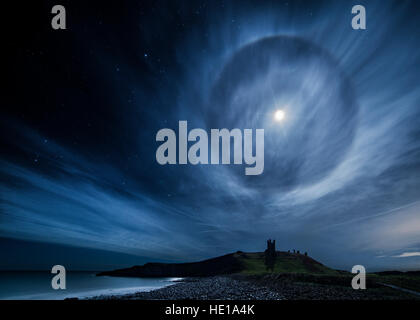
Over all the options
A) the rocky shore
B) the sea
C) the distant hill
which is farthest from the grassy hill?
the rocky shore

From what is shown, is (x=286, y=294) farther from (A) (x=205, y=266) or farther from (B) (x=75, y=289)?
(A) (x=205, y=266)

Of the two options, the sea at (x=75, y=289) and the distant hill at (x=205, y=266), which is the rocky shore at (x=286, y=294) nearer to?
the sea at (x=75, y=289)

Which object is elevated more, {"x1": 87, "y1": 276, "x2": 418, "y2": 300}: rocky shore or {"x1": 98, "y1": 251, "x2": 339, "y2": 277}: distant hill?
{"x1": 87, "y1": 276, "x2": 418, "y2": 300}: rocky shore

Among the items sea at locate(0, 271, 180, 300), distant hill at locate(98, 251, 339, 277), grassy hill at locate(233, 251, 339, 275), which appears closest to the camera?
sea at locate(0, 271, 180, 300)

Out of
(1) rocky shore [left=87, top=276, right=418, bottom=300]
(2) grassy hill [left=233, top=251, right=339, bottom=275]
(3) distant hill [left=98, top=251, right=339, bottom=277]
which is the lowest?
(3) distant hill [left=98, top=251, right=339, bottom=277]

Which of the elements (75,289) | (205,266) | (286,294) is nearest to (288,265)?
(205,266)

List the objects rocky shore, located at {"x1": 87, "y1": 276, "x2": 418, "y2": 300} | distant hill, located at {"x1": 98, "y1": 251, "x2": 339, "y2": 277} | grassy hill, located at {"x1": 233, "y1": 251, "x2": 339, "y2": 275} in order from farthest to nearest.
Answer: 1. distant hill, located at {"x1": 98, "y1": 251, "x2": 339, "y2": 277}
2. grassy hill, located at {"x1": 233, "y1": 251, "x2": 339, "y2": 275}
3. rocky shore, located at {"x1": 87, "y1": 276, "x2": 418, "y2": 300}

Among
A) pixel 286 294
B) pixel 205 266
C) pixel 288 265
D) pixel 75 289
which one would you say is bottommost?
pixel 205 266

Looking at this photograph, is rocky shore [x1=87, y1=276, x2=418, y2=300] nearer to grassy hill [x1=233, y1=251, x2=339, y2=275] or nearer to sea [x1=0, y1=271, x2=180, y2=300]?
sea [x1=0, y1=271, x2=180, y2=300]

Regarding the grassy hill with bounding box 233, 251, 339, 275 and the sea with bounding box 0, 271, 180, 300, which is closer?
the sea with bounding box 0, 271, 180, 300
